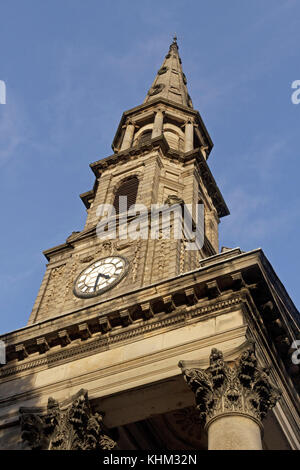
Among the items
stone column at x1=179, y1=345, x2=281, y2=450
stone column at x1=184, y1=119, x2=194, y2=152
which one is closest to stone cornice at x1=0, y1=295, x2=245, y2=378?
stone column at x1=179, y1=345, x2=281, y2=450

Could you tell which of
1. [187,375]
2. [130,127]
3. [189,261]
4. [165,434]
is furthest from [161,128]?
[187,375]

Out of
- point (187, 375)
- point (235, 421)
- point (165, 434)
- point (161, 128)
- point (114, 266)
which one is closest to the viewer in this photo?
point (235, 421)

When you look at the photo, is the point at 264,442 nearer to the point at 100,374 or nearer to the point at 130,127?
the point at 100,374

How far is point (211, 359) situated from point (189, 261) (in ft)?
34.8

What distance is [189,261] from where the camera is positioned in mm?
28359

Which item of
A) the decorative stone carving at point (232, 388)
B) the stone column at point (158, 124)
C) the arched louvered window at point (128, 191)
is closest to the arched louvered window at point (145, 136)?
the stone column at point (158, 124)

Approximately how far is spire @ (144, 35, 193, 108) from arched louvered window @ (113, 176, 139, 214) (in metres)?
9.98

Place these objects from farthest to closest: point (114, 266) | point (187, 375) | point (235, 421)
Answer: point (114, 266)
point (187, 375)
point (235, 421)

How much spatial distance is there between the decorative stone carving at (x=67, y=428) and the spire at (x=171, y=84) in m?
28.4

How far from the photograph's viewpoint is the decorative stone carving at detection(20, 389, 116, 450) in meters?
18.4

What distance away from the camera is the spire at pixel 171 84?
4572 centimetres

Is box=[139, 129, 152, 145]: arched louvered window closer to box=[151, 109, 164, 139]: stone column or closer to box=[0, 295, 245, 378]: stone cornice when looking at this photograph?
box=[151, 109, 164, 139]: stone column

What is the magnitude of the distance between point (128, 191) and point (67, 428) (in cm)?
1837
